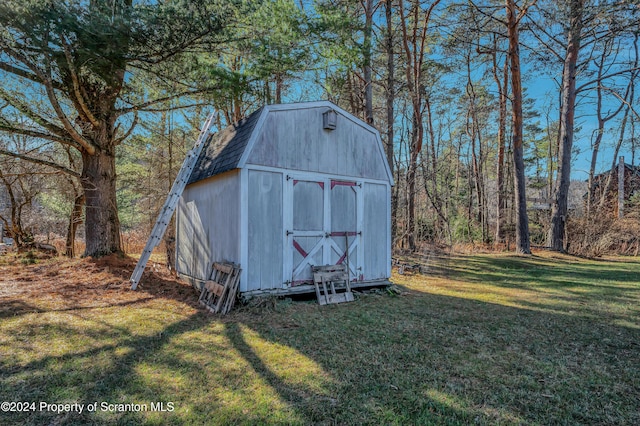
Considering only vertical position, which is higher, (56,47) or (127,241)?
(56,47)

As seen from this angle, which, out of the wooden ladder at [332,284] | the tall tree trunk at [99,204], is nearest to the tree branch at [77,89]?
the tall tree trunk at [99,204]

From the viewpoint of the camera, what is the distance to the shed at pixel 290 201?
5.20 meters

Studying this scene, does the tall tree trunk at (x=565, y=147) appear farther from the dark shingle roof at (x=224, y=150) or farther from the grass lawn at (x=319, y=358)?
the dark shingle roof at (x=224, y=150)

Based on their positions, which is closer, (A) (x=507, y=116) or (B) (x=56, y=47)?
(B) (x=56, y=47)

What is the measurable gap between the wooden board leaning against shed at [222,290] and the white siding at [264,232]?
0.19 m

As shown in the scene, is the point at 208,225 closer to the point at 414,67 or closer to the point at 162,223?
the point at 162,223

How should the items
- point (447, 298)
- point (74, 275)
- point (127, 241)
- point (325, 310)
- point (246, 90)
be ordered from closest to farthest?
point (325, 310) → point (447, 298) → point (74, 275) → point (246, 90) → point (127, 241)

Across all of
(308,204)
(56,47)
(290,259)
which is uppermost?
(56,47)

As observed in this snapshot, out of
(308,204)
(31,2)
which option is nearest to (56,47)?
(31,2)

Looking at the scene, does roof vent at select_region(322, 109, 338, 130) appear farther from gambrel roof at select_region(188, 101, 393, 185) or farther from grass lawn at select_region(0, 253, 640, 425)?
grass lawn at select_region(0, 253, 640, 425)

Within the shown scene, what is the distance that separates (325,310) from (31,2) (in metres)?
5.98

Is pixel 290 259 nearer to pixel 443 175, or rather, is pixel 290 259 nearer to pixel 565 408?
pixel 565 408

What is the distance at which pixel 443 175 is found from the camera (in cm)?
2062

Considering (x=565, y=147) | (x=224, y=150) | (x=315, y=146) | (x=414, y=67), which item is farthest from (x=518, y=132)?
(x=224, y=150)
